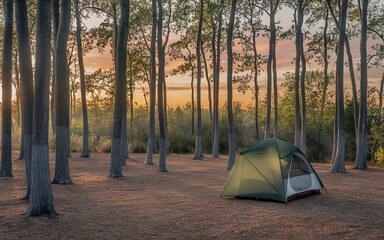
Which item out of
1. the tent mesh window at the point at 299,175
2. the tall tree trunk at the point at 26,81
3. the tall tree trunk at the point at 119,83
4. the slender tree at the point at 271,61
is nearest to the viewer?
the tall tree trunk at the point at 26,81

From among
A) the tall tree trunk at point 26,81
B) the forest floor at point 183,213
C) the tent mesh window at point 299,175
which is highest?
the tall tree trunk at point 26,81

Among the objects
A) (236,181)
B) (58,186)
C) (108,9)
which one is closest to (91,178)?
(58,186)

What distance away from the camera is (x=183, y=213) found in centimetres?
1073

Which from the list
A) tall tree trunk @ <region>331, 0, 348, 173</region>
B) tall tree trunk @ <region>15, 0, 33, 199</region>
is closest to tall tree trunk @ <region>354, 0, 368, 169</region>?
tall tree trunk @ <region>331, 0, 348, 173</region>

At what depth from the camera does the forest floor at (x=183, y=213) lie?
28.8 feet

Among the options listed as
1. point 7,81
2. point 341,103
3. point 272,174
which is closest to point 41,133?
point 272,174

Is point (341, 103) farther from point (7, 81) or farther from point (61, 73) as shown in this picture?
point (7, 81)

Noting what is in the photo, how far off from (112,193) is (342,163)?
40.6 feet

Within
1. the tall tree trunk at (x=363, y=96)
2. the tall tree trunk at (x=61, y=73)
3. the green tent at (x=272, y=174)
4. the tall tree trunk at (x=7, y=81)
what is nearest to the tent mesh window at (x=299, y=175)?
the green tent at (x=272, y=174)

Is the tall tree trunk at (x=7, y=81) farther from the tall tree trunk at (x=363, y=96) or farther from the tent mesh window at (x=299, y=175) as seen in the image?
the tall tree trunk at (x=363, y=96)

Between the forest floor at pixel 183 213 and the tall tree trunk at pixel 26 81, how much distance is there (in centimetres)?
129

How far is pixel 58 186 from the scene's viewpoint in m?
14.9

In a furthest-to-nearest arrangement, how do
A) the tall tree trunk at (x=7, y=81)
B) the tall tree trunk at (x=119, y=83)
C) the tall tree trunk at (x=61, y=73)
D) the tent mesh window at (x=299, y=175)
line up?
1. the tall tree trunk at (x=119, y=83)
2. the tall tree trunk at (x=7, y=81)
3. the tall tree trunk at (x=61, y=73)
4. the tent mesh window at (x=299, y=175)

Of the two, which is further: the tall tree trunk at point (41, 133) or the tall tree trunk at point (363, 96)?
the tall tree trunk at point (363, 96)
